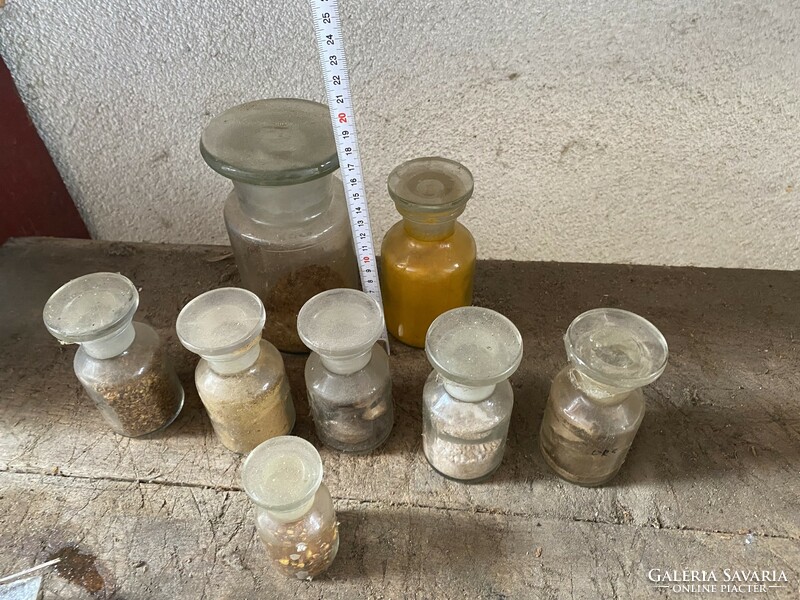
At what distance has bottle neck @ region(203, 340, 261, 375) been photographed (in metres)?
0.80

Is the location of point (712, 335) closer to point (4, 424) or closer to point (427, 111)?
point (427, 111)

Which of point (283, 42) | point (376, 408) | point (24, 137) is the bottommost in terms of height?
point (376, 408)

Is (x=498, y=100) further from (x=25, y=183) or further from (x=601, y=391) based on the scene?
(x=25, y=183)

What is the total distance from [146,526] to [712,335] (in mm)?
963

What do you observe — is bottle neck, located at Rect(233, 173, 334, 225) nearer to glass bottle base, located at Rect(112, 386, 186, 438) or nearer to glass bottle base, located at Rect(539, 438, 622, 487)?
glass bottle base, located at Rect(112, 386, 186, 438)

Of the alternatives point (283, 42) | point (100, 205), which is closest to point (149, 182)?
point (100, 205)

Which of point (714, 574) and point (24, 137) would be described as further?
point (24, 137)

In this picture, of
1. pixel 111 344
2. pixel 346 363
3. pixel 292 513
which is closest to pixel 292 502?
pixel 292 513

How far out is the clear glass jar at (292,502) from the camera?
70 centimetres

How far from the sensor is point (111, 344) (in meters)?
0.84

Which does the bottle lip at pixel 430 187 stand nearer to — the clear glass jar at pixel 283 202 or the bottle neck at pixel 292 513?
the clear glass jar at pixel 283 202

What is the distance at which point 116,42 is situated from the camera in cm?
107

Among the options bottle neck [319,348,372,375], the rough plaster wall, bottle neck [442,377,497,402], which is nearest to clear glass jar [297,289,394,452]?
bottle neck [319,348,372,375]

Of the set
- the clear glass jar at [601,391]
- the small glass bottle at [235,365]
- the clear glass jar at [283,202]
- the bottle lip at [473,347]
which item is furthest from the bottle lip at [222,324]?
the clear glass jar at [601,391]
